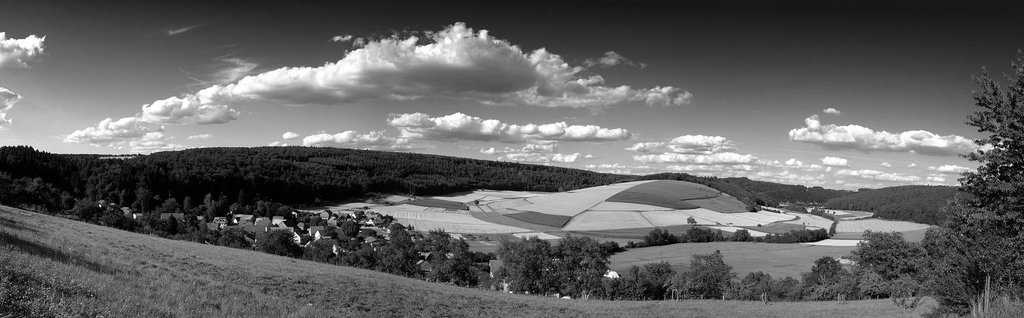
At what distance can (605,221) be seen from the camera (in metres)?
129

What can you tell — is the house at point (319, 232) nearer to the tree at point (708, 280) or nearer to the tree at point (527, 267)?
the tree at point (527, 267)

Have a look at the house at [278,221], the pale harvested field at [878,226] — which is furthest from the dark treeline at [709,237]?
the house at [278,221]

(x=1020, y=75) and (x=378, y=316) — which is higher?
(x=1020, y=75)

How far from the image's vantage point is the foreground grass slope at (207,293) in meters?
10.8

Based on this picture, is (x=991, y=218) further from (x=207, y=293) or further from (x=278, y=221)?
(x=278, y=221)

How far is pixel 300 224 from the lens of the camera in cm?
14162

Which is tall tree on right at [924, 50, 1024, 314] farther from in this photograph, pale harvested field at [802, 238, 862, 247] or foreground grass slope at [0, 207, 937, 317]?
pale harvested field at [802, 238, 862, 247]

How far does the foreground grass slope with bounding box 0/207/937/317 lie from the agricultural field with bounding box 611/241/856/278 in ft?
163

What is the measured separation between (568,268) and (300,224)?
103m

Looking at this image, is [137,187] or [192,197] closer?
[137,187]

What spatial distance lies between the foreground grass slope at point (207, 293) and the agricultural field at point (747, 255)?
1956 inches

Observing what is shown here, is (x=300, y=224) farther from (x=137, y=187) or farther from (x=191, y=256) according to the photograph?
(x=191, y=256)

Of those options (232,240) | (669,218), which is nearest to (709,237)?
(669,218)

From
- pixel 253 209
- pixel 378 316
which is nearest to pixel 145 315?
pixel 378 316
